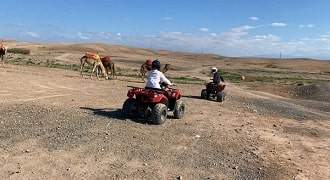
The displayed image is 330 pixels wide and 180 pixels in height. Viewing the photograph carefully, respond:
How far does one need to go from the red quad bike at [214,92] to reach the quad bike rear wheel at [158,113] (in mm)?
10276

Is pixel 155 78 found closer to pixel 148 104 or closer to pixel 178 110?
pixel 148 104

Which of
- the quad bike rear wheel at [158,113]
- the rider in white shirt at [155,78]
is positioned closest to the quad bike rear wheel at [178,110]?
the rider in white shirt at [155,78]

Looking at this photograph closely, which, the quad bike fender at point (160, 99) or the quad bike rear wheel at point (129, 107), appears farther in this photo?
the quad bike rear wheel at point (129, 107)

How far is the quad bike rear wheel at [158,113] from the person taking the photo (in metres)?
17.0

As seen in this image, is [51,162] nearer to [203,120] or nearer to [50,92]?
[203,120]

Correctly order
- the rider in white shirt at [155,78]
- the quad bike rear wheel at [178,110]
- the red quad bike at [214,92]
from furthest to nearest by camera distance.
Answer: the red quad bike at [214,92], the quad bike rear wheel at [178,110], the rider in white shirt at [155,78]

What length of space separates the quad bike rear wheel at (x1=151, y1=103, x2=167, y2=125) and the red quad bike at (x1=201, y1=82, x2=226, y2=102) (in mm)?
10276

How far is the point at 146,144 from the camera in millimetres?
14453

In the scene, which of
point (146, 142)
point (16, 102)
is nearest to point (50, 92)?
point (16, 102)

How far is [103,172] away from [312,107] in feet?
71.9

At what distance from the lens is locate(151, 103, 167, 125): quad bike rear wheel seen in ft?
55.9

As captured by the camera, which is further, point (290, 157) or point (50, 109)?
point (50, 109)

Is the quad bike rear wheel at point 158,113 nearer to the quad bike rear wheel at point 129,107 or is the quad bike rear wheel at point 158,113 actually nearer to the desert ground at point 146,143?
the desert ground at point 146,143

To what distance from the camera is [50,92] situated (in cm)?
2505
